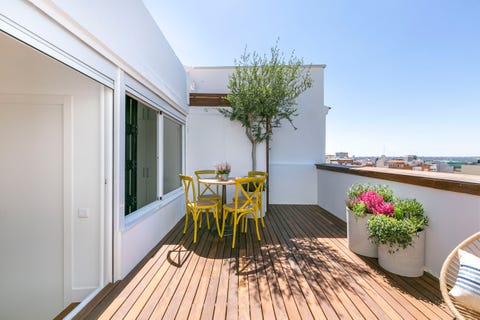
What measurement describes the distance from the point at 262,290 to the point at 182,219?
8.73ft

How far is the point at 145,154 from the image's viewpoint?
3203 mm

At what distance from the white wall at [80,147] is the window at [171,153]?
1402 mm

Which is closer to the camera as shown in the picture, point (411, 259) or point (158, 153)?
point (411, 259)

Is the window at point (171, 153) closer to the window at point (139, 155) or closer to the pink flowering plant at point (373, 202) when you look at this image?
the window at point (139, 155)

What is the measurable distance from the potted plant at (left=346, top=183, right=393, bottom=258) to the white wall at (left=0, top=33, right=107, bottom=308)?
317cm

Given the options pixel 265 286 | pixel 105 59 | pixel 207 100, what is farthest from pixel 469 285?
pixel 207 100

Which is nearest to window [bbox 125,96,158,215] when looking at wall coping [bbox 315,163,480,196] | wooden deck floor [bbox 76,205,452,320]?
wooden deck floor [bbox 76,205,452,320]

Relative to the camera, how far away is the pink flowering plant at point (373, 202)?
228cm

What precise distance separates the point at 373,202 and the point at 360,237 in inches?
20.3

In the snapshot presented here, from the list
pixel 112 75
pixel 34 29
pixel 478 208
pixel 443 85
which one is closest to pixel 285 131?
pixel 478 208

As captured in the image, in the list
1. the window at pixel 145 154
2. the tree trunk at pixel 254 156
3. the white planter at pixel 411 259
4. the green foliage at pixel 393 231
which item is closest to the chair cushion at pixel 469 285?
the green foliage at pixel 393 231

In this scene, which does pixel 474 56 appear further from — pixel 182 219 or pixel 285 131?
pixel 182 219

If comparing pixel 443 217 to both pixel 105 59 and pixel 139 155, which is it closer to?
pixel 105 59

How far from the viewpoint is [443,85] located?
941 centimetres
